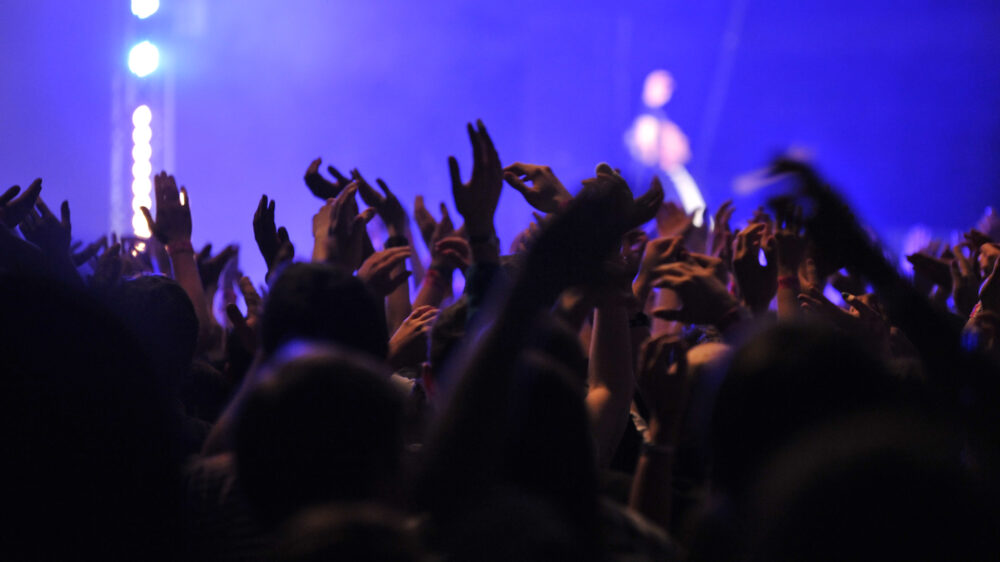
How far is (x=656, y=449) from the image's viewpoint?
1.46 m

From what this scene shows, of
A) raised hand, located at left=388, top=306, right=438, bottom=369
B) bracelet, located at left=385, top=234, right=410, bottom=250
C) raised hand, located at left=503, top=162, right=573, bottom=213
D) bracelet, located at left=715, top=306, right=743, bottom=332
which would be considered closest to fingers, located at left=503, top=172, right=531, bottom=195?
raised hand, located at left=503, top=162, right=573, bottom=213

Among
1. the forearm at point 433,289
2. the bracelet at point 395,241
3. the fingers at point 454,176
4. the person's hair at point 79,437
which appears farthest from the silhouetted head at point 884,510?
the bracelet at point 395,241

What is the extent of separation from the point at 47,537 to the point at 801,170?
1282 mm

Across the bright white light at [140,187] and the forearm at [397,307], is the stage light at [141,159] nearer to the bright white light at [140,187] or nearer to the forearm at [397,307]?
the bright white light at [140,187]

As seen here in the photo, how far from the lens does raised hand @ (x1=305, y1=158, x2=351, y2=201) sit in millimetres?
3186

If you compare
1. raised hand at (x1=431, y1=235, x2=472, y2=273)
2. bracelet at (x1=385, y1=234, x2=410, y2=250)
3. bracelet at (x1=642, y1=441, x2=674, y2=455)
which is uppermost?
bracelet at (x1=385, y1=234, x2=410, y2=250)

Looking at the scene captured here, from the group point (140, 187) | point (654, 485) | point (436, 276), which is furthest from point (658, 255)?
point (140, 187)

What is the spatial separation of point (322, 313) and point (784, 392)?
2.90 ft

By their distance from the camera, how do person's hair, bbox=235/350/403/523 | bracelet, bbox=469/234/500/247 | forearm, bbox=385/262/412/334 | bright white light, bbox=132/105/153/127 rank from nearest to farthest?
1. person's hair, bbox=235/350/403/523
2. bracelet, bbox=469/234/500/247
3. forearm, bbox=385/262/412/334
4. bright white light, bbox=132/105/153/127

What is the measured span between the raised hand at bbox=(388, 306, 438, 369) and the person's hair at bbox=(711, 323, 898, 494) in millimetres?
1251

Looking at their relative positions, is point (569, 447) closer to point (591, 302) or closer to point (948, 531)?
point (948, 531)

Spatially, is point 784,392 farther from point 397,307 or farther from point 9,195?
point 9,195

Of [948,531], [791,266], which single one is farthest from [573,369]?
[791,266]

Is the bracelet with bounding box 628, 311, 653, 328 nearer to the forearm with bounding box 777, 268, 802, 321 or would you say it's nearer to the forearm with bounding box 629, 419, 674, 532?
the forearm with bounding box 777, 268, 802, 321
